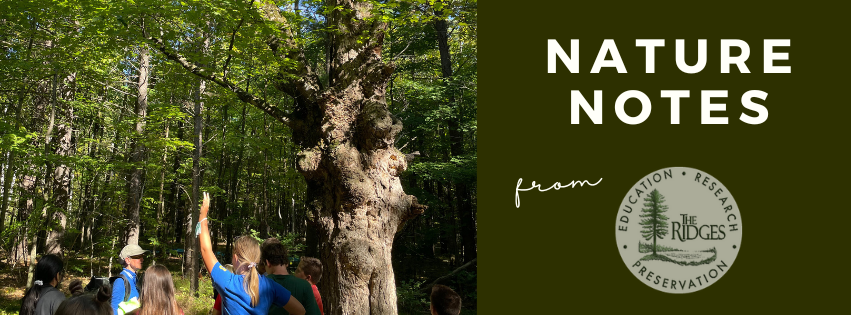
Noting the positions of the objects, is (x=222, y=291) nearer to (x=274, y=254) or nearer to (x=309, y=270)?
(x=274, y=254)

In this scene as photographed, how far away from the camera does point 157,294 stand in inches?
122

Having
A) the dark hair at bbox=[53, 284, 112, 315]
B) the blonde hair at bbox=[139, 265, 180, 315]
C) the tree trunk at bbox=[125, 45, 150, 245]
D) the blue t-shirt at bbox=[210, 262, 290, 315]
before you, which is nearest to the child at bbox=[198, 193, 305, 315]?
the blue t-shirt at bbox=[210, 262, 290, 315]

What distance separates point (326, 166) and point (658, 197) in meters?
3.63

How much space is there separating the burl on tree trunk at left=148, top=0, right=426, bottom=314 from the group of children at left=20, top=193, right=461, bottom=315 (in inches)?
78.6

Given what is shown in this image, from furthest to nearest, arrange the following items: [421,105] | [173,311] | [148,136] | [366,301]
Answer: [421,105] < [148,136] < [366,301] < [173,311]

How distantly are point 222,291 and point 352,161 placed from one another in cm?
303

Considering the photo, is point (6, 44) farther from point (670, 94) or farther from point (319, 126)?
point (670, 94)

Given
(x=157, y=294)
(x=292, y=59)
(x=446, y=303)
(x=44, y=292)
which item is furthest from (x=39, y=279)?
(x=292, y=59)

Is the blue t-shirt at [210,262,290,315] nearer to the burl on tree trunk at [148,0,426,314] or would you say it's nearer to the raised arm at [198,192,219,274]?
the raised arm at [198,192,219,274]

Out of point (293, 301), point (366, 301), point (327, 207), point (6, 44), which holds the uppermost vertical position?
point (6, 44)

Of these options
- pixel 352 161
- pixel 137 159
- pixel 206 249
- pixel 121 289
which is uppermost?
pixel 137 159

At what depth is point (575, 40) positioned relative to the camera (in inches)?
190

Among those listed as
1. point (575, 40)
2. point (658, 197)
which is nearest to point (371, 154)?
point (575, 40)

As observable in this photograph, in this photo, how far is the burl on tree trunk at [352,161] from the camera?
588 centimetres
